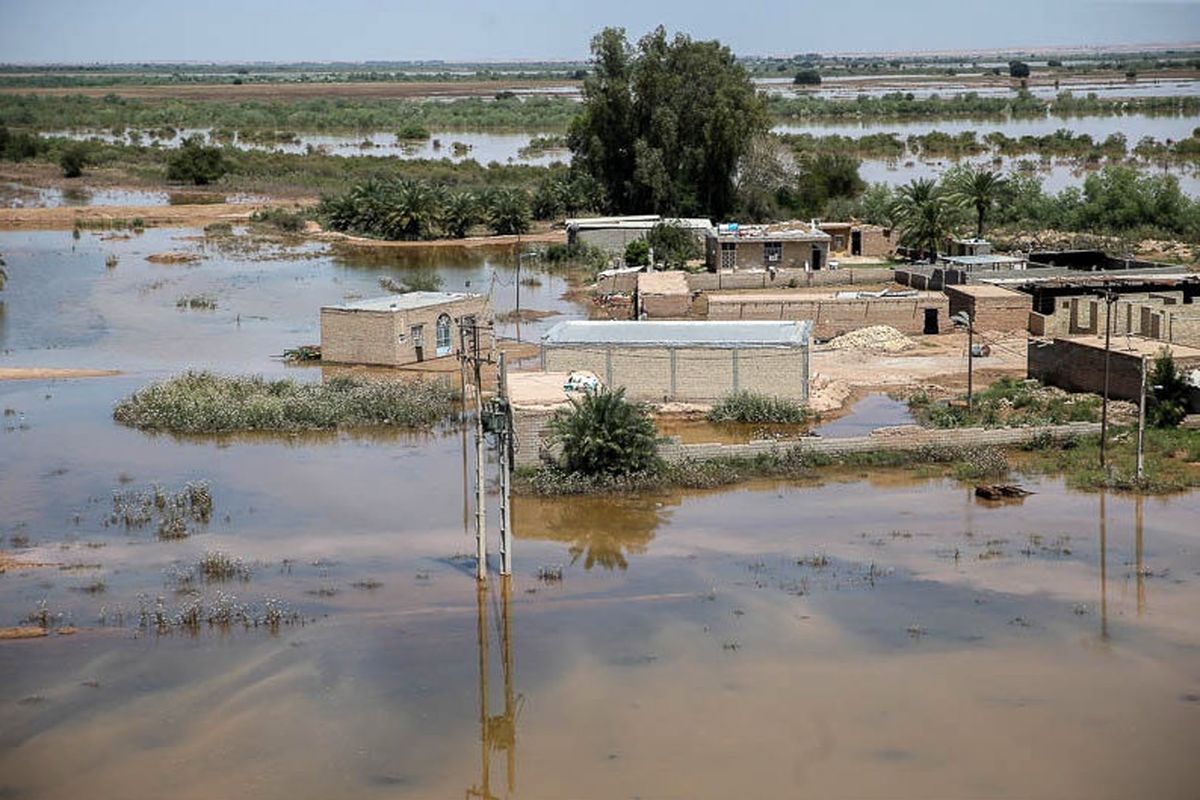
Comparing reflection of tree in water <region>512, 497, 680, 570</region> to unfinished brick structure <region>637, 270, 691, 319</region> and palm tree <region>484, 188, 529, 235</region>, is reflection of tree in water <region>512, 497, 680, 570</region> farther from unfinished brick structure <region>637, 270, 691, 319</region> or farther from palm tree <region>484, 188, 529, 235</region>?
palm tree <region>484, 188, 529, 235</region>

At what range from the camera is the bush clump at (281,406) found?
25031 mm

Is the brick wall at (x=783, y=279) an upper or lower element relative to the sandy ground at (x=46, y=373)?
upper

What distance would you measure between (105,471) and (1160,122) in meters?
82.8

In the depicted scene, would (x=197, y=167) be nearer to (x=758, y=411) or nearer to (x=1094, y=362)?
(x=758, y=411)

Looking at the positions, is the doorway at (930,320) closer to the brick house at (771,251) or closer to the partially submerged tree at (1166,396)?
the brick house at (771,251)

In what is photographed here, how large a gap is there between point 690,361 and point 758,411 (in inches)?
53.6

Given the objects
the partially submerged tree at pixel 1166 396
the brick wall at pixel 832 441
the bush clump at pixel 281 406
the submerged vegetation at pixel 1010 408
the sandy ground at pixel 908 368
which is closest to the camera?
the brick wall at pixel 832 441

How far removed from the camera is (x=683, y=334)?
26422mm

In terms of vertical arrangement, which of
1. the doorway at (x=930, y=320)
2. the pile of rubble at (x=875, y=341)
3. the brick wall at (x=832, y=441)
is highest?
the doorway at (x=930, y=320)

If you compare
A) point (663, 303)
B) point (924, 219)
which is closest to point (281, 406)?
point (663, 303)

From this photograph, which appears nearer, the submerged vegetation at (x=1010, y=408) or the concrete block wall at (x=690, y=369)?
the submerged vegetation at (x=1010, y=408)

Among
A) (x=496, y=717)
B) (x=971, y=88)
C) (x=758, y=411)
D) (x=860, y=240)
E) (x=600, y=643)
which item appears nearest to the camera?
(x=496, y=717)

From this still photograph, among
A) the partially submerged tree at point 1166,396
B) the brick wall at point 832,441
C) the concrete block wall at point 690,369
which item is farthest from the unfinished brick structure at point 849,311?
the brick wall at point 832,441

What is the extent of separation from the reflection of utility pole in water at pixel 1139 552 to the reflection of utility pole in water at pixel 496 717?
6.25m
